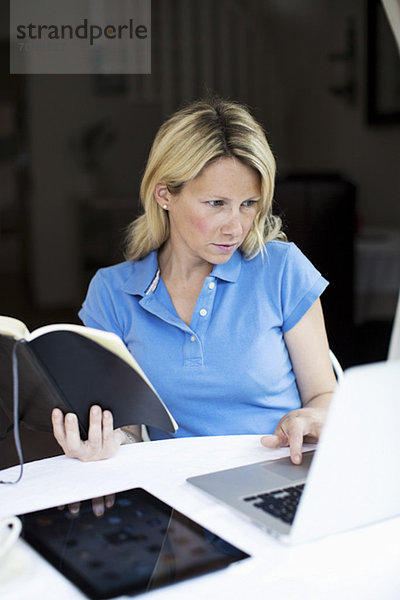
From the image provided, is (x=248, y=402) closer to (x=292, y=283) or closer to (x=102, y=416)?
(x=292, y=283)

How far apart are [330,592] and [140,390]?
1.51 feet

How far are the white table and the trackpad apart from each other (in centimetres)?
8

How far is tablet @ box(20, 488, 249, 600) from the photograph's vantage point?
81 cm

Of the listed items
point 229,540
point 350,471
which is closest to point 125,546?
point 229,540

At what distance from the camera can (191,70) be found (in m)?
5.30

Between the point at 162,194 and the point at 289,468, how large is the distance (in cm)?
77

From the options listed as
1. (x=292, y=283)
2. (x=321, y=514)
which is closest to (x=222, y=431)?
(x=292, y=283)

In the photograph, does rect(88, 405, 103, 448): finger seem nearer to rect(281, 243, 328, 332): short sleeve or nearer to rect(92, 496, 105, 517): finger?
rect(92, 496, 105, 517): finger

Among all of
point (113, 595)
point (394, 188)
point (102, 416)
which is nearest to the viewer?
point (113, 595)

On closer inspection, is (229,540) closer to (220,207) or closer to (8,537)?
(8,537)

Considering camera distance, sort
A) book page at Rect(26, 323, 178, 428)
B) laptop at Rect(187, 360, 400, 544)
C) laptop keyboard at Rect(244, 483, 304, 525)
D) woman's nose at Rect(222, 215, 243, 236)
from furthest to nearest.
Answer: woman's nose at Rect(222, 215, 243, 236) < book page at Rect(26, 323, 178, 428) < laptop keyboard at Rect(244, 483, 304, 525) < laptop at Rect(187, 360, 400, 544)

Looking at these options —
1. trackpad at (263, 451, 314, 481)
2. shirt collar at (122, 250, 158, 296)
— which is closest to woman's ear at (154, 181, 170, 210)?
shirt collar at (122, 250, 158, 296)

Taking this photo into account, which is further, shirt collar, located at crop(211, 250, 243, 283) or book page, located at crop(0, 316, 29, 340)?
shirt collar, located at crop(211, 250, 243, 283)

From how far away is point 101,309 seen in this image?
5.50 feet
